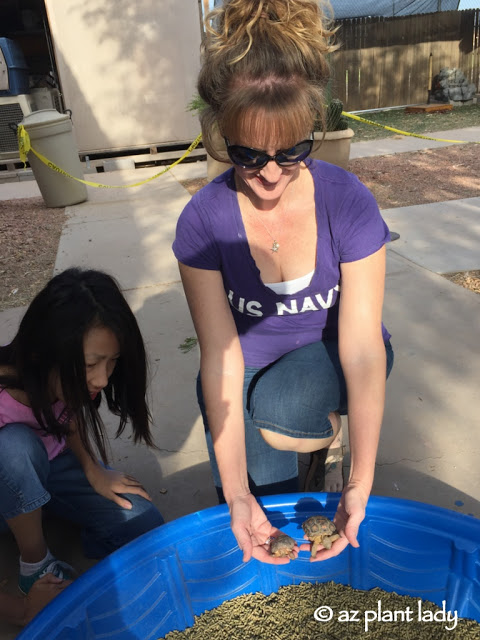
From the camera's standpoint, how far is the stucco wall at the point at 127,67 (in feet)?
22.3

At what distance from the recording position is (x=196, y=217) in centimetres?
144

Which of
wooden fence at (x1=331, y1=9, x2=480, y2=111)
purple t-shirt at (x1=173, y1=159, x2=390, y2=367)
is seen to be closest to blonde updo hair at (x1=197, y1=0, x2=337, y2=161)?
purple t-shirt at (x1=173, y1=159, x2=390, y2=367)

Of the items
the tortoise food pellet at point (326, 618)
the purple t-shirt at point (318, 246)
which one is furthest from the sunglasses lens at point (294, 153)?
the tortoise food pellet at point (326, 618)

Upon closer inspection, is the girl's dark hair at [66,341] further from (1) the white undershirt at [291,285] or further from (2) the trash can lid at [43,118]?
(2) the trash can lid at [43,118]

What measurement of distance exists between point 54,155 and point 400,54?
28.9 feet

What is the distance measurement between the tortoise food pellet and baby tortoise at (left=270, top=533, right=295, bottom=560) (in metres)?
0.24

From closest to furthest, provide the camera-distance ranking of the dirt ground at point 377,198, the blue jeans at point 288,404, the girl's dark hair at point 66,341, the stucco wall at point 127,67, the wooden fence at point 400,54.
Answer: the girl's dark hair at point 66,341, the blue jeans at point 288,404, the dirt ground at point 377,198, the stucco wall at point 127,67, the wooden fence at point 400,54

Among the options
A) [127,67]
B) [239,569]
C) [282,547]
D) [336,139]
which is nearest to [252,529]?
[282,547]

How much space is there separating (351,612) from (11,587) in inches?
33.1

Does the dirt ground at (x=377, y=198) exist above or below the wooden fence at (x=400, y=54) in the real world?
below

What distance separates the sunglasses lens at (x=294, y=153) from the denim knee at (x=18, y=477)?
2.82 ft

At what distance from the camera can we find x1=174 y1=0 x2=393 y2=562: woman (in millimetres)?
1236

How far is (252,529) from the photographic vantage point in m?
1.28

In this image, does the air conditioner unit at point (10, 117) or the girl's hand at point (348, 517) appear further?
the air conditioner unit at point (10, 117)
